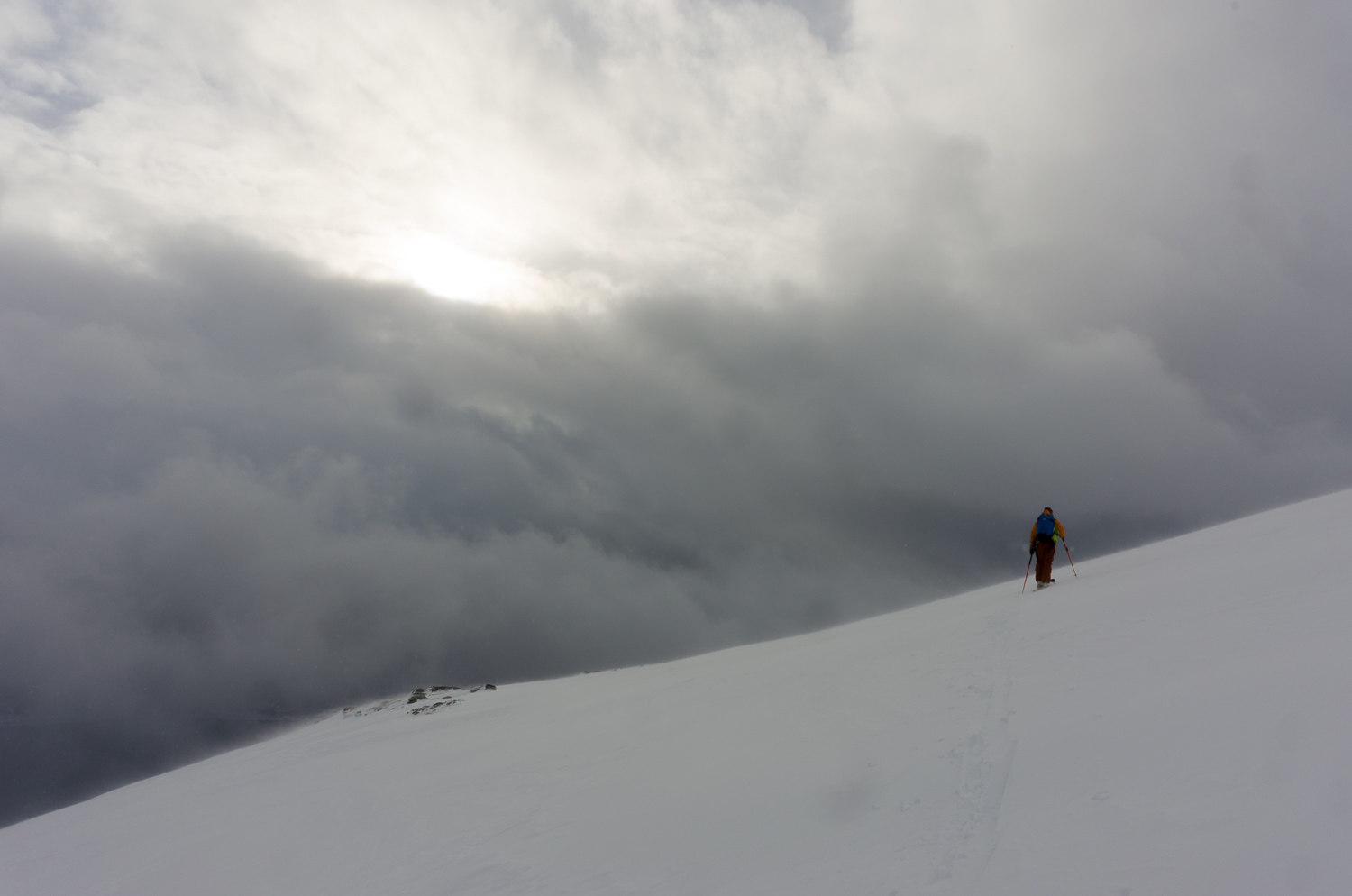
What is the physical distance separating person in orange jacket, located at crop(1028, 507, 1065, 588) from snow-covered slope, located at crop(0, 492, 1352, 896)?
1275 mm

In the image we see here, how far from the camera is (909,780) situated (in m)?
6.93

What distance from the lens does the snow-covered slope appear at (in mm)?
4633

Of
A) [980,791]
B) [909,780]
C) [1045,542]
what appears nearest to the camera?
[980,791]

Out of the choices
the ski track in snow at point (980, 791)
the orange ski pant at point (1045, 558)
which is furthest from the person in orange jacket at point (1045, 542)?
the ski track in snow at point (980, 791)

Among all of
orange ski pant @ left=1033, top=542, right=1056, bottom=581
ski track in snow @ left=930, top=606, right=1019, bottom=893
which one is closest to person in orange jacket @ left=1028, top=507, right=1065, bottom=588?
orange ski pant @ left=1033, top=542, right=1056, bottom=581

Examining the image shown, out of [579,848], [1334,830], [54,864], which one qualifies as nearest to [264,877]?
[579,848]

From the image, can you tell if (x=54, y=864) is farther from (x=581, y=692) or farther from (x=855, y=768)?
(x=855, y=768)

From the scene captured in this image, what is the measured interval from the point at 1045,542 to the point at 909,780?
12.6 meters

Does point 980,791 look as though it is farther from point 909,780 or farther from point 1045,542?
point 1045,542

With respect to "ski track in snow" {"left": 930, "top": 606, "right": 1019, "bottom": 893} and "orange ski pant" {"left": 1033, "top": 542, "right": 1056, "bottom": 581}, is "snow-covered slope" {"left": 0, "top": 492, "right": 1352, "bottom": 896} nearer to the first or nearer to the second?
"ski track in snow" {"left": 930, "top": 606, "right": 1019, "bottom": 893}

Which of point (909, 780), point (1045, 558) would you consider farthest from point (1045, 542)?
point (909, 780)

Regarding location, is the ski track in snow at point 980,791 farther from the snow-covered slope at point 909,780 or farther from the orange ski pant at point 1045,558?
the orange ski pant at point 1045,558

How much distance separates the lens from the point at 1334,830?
12.6 ft

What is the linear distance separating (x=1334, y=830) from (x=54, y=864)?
1844 cm
